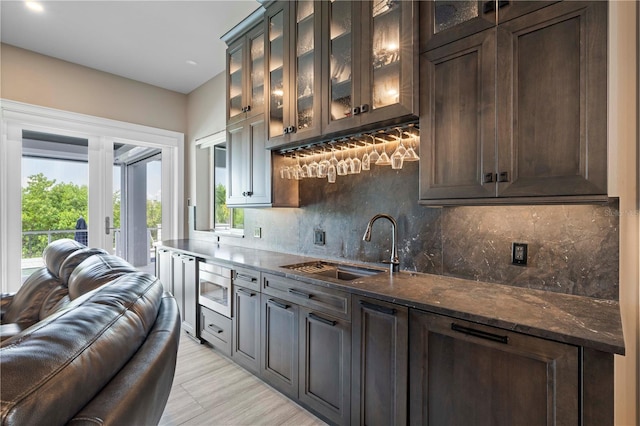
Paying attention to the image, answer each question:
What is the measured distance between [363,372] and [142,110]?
434 cm

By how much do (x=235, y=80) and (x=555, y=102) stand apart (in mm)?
2821

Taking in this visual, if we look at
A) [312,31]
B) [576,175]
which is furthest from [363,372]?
[312,31]

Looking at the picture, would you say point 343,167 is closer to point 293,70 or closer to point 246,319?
point 293,70

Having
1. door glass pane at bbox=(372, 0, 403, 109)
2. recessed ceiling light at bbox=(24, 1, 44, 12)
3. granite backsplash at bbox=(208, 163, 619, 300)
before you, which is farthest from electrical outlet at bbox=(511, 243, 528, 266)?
recessed ceiling light at bbox=(24, 1, 44, 12)

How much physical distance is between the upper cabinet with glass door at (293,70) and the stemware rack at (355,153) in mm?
171

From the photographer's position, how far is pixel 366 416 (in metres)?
1.63

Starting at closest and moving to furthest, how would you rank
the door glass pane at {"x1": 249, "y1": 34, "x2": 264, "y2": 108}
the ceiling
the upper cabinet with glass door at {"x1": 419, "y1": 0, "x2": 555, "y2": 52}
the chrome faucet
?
the upper cabinet with glass door at {"x1": 419, "y1": 0, "x2": 555, "y2": 52}
the chrome faucet
the ceiling
the door glass pane at {"x1": 249, "y1": 34, "x2": 264, "y2": 108}

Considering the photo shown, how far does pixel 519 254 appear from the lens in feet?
5.40

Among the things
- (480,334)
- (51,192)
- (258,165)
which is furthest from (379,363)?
(51,192)

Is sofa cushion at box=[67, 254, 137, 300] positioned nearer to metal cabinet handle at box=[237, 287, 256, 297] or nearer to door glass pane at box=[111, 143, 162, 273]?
metal cabinet handle at box=[237, 287, 256, 297]

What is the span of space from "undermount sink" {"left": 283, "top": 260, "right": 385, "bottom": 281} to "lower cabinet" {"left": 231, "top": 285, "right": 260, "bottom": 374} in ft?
1.34

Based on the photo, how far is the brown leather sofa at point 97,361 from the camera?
599 millimetres

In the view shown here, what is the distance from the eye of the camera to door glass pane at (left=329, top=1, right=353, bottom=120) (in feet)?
6.72

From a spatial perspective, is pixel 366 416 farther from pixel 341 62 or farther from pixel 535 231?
pixel 341 62
